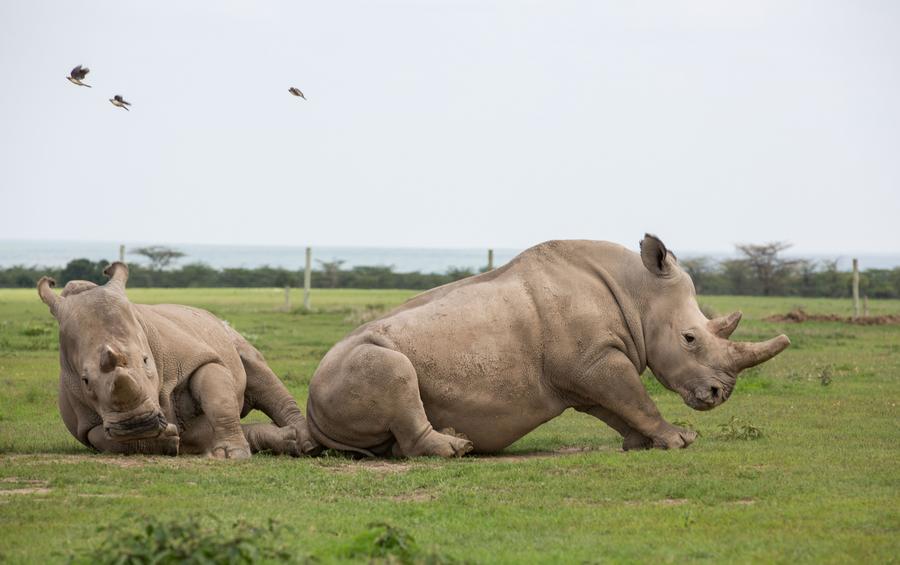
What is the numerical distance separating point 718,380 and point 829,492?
2468mm

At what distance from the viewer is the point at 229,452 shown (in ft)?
36.7

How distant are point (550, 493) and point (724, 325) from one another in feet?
10.0

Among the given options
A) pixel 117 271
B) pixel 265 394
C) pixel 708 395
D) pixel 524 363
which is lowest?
pixel 265 394

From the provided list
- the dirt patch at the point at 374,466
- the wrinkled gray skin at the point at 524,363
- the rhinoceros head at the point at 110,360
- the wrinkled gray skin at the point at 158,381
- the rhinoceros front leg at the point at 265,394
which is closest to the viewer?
the rhinoceros head at the point at 110,360

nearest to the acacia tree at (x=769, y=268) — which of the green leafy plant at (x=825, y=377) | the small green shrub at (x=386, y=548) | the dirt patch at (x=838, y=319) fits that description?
the dirt patch at (x=838, y=319)

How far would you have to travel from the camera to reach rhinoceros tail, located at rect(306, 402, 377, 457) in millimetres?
11516

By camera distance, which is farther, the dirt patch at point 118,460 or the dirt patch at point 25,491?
the dirt patch at point 118,460

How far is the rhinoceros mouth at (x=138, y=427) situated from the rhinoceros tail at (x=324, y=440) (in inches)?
71.3

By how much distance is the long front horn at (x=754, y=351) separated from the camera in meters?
11.2

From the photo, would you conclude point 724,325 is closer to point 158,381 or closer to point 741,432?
point 741,432

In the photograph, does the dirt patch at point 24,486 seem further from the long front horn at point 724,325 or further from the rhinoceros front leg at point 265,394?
the long front horn at point 724,325

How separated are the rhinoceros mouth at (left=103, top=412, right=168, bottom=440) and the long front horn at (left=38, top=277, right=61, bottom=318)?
4.00 feet

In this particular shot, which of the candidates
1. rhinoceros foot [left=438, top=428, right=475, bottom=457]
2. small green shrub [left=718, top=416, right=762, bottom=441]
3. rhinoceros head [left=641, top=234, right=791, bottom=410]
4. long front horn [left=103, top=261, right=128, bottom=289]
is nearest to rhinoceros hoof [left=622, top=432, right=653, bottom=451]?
rhinoceros head [left=641, top=234, right=791, bottom=410]

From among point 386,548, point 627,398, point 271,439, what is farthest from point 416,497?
point 271,439
